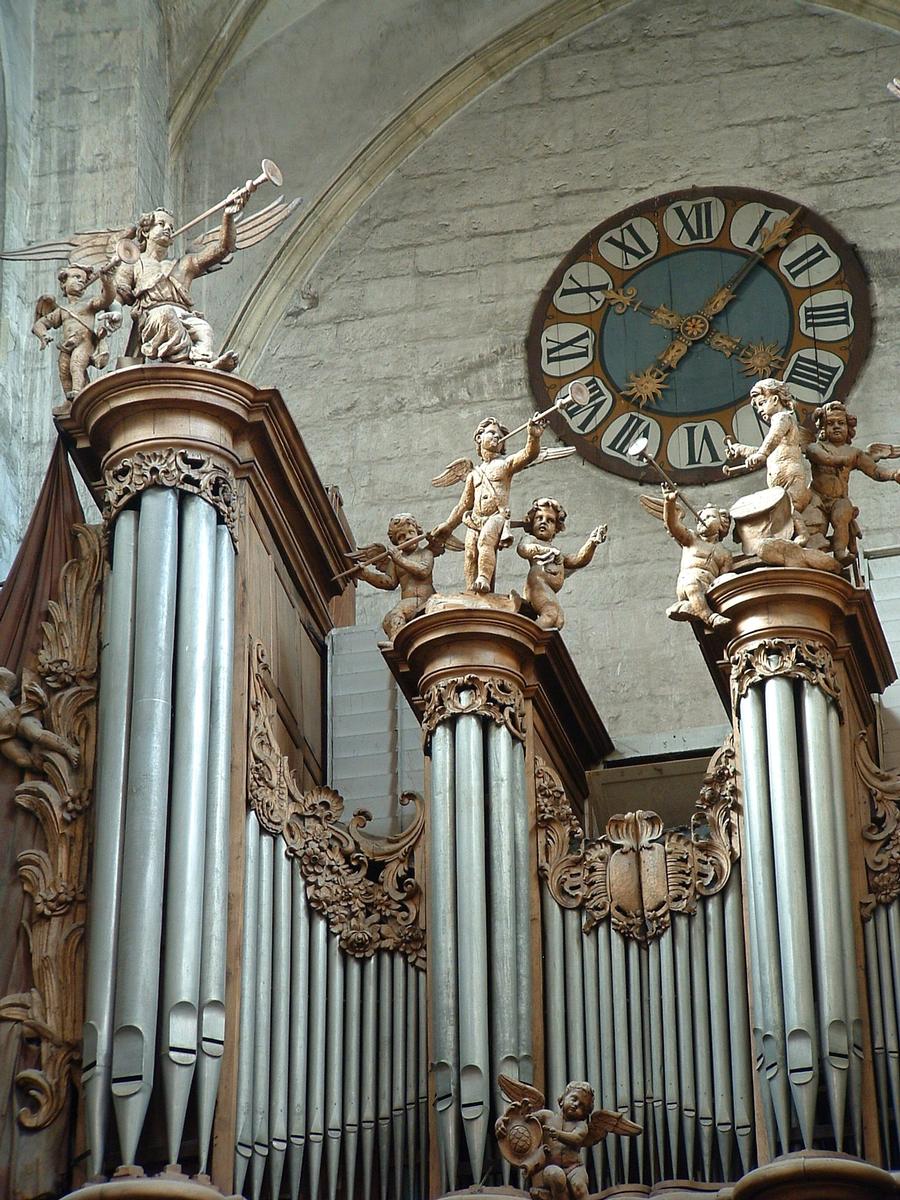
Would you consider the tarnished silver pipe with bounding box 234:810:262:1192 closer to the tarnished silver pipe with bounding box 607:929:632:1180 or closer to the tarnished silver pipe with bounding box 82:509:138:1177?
the tarnished silver pipe with bounding box 82:509:138:1177

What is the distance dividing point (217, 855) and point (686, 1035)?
2.10 m

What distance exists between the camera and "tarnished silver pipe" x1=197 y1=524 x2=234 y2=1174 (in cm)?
1119

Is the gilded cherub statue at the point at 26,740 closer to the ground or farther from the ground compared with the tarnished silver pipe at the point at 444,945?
farther from the ground

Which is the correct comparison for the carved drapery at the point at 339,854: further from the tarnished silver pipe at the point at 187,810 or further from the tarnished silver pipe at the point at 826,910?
the tarnished silver pipe at the point at 826,910

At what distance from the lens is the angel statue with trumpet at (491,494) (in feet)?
41.7

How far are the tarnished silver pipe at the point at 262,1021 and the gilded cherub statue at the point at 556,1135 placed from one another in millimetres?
988

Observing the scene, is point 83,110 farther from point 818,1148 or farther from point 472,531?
point 818,1148

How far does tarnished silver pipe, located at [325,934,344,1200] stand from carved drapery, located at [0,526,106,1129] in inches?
41.6

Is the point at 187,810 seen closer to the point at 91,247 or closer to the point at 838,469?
the point at 91,247

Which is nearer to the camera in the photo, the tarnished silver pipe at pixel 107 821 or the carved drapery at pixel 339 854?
the tarnished silver pipe at pixel 107 821

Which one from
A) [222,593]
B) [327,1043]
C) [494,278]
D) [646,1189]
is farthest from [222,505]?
[494,278]

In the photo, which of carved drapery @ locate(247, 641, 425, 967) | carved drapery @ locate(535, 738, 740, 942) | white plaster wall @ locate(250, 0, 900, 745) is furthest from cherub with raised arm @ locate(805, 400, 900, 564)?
white plaster wall @ locate(250, 0, 900, 745)

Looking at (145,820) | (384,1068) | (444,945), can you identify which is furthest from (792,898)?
(145,820)

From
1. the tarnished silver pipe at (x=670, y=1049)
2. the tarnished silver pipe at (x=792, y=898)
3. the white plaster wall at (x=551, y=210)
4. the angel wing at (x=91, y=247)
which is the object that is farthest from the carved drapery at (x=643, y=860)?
the white plaster wall at (x=551, y=210)
